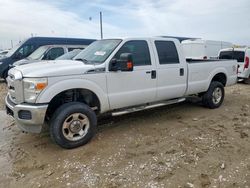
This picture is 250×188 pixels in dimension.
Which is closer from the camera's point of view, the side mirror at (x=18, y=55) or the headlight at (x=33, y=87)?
the headlight at (x=33, y=87)

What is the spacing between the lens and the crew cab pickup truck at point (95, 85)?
14.1ft

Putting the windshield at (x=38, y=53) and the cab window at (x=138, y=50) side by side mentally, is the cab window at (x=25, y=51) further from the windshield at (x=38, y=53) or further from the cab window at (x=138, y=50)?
the cab window at (x=138, y=50)

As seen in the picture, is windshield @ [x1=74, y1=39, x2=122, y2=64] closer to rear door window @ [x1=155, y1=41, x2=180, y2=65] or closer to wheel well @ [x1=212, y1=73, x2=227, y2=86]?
rear door window @ [x1=155, y1=41, x2=180, y2=65]

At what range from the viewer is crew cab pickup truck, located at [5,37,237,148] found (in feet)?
14.1

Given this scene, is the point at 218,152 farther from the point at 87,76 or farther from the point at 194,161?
the point at 87,76

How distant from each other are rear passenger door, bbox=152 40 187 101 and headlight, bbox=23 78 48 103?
248 centimetres

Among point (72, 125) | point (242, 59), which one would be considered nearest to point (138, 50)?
point (72, 125)

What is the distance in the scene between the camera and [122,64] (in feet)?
16.0

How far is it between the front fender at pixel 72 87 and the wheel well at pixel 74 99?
0.37 ft

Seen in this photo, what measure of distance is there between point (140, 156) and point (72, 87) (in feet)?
5.26

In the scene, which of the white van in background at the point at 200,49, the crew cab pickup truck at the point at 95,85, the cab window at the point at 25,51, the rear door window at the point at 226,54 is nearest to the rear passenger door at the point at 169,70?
the crew cab pickup truck at the point at 95,85

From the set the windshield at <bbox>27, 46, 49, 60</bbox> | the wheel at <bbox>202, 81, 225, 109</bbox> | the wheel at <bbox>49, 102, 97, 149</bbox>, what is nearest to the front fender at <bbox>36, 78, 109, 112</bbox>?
the wheel at <bbox>49, 102, 97, 149</bbox>

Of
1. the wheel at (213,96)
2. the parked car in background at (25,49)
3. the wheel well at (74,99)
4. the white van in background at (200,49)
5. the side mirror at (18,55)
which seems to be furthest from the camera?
the white van in background at (200,49)

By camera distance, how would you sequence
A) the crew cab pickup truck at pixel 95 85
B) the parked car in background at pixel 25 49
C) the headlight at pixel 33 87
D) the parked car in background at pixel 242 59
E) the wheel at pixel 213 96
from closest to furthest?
the headlight at pixel 33 87, the crew cab pickup truck at pixel 95 85, the wheel at pixel 213 96, the parked car in background at pixel 242 59, the parked car in background at pixel 25 49
